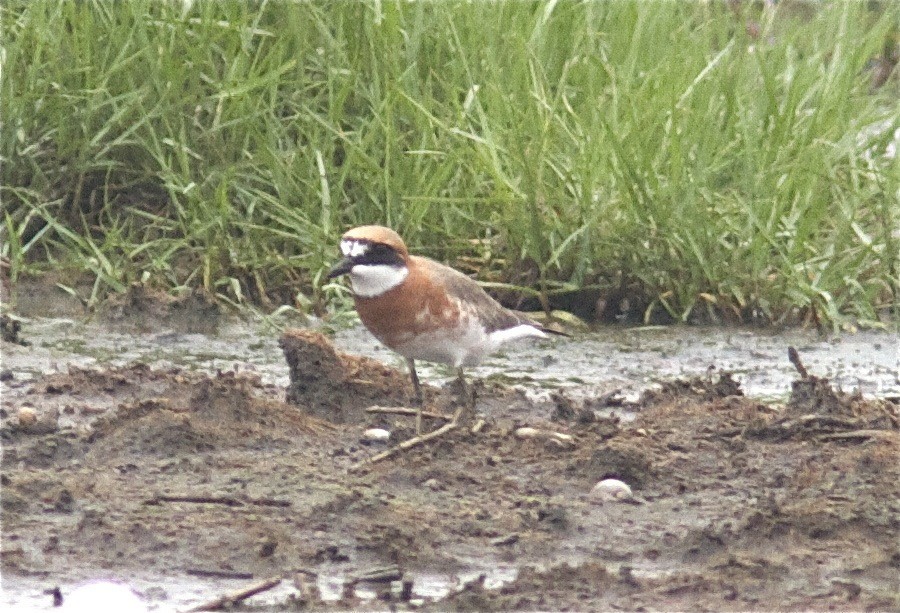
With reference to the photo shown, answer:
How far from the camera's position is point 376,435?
581 cm

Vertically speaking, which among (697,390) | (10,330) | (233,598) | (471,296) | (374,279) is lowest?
(10,330)

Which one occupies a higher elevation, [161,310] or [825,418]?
[825,418]

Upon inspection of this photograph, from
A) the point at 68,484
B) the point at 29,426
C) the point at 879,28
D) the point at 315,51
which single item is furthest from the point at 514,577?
the point at 879,28

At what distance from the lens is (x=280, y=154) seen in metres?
8.27

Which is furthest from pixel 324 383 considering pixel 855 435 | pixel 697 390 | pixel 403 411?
pixel 855 435

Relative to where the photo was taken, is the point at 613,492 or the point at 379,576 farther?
the point at 613,492

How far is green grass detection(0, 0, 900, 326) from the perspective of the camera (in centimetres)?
786

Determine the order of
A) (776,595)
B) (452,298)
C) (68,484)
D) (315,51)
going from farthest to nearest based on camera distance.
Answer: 1. (315,51)
2. (452,298)
3. (68,484)
4. (776,595)

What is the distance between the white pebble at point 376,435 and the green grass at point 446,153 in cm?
207

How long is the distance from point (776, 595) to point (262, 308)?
398cm

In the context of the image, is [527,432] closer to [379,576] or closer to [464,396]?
[464,396]

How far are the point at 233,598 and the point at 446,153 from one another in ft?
12.9

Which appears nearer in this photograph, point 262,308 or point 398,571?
point 398,571

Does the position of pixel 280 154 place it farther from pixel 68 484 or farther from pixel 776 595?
pixel 776 595
